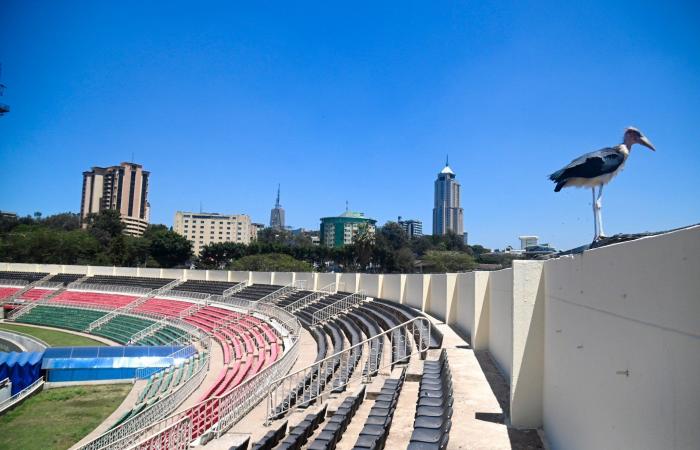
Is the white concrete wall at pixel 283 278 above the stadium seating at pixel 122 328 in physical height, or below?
above

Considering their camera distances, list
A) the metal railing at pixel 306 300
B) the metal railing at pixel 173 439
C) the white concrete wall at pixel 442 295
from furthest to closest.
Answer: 1. the metal railing at pixel 306 300
2. the white concrete wall at pixel 442 295
3. the metal railing at pixel 173 439

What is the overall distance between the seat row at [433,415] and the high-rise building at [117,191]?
16405 centimetres

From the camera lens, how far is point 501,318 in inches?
335

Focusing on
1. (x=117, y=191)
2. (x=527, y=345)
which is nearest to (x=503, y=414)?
(x=527, y=345)

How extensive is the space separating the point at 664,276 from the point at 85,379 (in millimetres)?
22103

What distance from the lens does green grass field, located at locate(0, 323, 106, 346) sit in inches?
1137

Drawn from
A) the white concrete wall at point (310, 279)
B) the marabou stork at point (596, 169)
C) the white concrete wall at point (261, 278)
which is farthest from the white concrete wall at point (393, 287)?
the marabou stork at point (596, 169)

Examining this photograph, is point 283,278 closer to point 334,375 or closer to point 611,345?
point 334,375

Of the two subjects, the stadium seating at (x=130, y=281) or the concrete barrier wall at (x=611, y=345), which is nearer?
the concrete barrier wall at (x=611, y=345)

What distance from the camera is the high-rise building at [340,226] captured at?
170 meters

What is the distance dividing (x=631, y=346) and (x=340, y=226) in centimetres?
17004

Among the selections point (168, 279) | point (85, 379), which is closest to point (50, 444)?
point (85, 379)

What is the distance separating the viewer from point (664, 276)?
8.90 ft

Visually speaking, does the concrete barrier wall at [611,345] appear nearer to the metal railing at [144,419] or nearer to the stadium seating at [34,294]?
the metal railing at [144,419]
